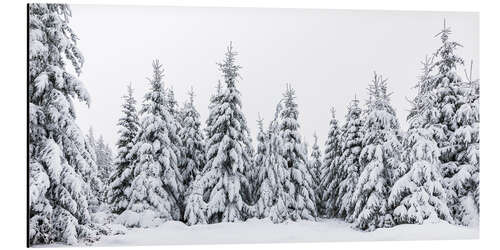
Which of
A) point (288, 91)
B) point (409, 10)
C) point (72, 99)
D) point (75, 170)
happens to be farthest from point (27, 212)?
point (409, 10)

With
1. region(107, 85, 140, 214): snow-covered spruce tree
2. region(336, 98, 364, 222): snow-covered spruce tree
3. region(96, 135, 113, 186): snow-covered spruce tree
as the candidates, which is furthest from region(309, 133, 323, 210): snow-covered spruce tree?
region(96, 135, 113, 186): snow-covered spruce tree

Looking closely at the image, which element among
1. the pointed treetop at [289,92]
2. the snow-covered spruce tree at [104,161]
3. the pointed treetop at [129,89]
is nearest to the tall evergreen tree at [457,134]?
the pointed treetop at [289,92]

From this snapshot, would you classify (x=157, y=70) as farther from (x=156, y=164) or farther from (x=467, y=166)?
(x=467, y=166)

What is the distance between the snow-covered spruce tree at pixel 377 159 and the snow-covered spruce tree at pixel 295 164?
3.65 feet

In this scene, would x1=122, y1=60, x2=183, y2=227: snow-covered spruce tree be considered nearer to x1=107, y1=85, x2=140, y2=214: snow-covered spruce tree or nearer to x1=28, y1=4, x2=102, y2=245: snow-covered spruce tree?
x1=107, y1=85, x2=140, y2=214: snow-covered spruce tree

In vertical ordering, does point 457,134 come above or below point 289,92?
below

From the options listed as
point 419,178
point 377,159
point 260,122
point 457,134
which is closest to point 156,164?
point 260,122

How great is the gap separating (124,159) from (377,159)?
19.4 ft

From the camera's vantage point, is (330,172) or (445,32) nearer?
(330,172)

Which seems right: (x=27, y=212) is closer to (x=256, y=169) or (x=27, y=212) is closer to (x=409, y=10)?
(x=256, y=169)

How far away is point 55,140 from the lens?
45.8 feet

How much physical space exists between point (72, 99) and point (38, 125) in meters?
0.91

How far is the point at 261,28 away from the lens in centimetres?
1494

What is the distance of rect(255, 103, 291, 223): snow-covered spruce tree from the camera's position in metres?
15.1
